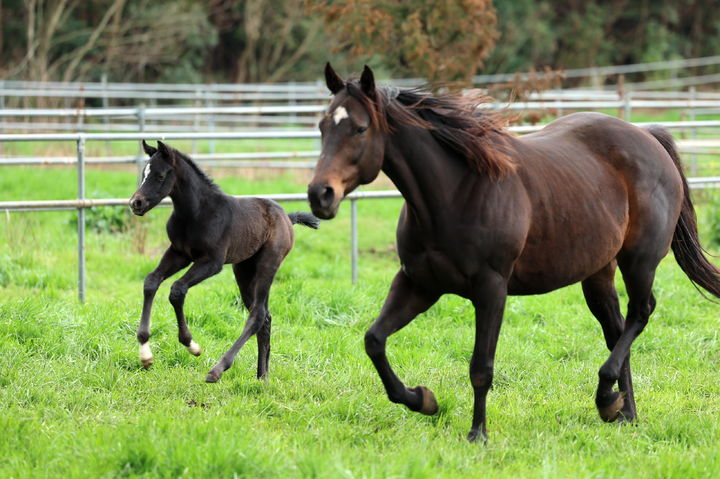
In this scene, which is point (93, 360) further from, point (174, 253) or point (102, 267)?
point (102, 267)

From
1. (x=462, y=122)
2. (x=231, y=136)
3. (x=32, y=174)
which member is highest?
(x=462, y=122)

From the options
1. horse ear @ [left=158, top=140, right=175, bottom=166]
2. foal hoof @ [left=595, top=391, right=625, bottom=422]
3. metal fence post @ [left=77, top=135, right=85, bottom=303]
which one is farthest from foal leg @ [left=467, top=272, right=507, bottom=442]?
metal fence post @ [left=77, top=135, right=85, bottom=303]

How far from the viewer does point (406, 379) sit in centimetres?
602

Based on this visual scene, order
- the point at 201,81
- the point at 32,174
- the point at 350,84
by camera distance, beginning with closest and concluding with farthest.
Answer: the point at 350,84, the point at 32,174, the point at 201,81

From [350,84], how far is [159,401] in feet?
7.44

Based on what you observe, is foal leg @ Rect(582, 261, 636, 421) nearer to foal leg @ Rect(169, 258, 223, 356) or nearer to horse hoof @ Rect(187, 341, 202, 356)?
foal leg @ Rect(169, 258, 223, 356)

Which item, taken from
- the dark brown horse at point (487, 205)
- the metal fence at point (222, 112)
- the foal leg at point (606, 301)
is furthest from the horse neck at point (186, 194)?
the metal fence at point (222, 112)

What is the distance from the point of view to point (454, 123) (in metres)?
4.78

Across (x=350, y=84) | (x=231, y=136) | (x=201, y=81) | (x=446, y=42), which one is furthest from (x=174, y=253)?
(x=201, y=81)

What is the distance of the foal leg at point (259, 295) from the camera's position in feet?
19.4

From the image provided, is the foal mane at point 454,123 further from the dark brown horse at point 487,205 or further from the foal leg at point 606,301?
the foal leg at point 606,301

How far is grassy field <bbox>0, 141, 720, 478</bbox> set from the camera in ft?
13.6

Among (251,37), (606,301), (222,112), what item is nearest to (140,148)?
(222,112)

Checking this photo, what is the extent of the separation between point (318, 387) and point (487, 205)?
177 cm
